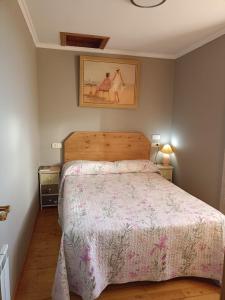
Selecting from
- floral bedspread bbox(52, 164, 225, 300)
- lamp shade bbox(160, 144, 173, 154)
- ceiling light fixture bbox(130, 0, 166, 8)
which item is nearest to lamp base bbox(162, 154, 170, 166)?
lamp shade bbox(160, 144, 173, 154)

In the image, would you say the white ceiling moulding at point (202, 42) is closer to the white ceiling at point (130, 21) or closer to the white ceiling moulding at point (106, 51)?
the white ceiling at point (130, 21)

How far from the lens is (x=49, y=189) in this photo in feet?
10.7

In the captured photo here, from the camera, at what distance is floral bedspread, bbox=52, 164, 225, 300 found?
5.26 feet

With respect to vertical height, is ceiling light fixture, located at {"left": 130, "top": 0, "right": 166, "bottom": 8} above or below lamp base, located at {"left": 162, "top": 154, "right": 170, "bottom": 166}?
above

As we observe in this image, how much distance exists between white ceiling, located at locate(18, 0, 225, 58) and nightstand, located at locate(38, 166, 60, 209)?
1.81 meters

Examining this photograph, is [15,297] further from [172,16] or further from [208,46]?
[208,46]

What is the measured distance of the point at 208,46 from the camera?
109 inches

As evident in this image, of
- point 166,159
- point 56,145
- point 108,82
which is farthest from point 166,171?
point 56,145

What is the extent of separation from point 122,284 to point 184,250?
23.8 inches

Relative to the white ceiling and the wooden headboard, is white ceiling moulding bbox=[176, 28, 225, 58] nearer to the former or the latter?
the white ceiling

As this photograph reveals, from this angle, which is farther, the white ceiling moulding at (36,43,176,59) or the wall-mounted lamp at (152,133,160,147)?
the wall-mounted lamp at (152,133,160,147)

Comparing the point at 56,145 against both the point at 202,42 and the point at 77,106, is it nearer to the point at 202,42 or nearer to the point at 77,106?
the point at 77,106

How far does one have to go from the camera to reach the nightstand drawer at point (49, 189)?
3234 millimetres

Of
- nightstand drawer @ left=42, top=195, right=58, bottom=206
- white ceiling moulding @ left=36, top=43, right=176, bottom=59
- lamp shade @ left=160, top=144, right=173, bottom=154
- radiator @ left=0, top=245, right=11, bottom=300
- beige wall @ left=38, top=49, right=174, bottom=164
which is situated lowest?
nightstand drawer @ left=42, top=195, right=58, bottom=206
